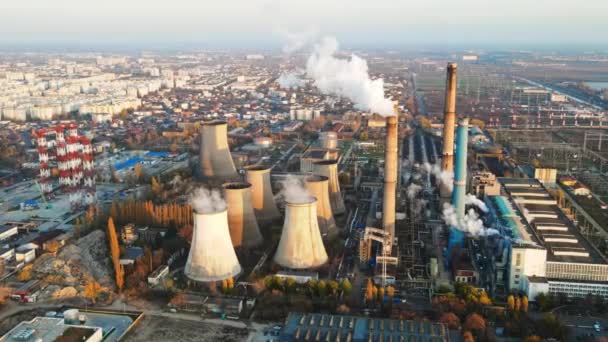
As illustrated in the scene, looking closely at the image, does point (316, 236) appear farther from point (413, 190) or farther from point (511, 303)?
point (413, 190)

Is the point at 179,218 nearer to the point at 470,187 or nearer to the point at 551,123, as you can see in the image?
the point at 470,187

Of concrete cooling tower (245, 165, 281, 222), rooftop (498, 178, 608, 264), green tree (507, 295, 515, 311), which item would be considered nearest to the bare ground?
concrete cooling tower (245, 165, 281, 222)

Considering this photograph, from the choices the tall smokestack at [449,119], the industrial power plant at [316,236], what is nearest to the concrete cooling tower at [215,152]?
the industrial power plant at [316,236]

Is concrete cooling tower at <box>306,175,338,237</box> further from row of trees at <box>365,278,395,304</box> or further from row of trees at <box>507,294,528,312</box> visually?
row of trees at <box>507,294,528,312</box>

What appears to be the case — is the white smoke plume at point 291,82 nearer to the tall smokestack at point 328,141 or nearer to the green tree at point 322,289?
the tall smokestack at point 328,141

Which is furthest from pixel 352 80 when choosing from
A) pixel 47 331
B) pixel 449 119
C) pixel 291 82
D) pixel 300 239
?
pixel 291 82
